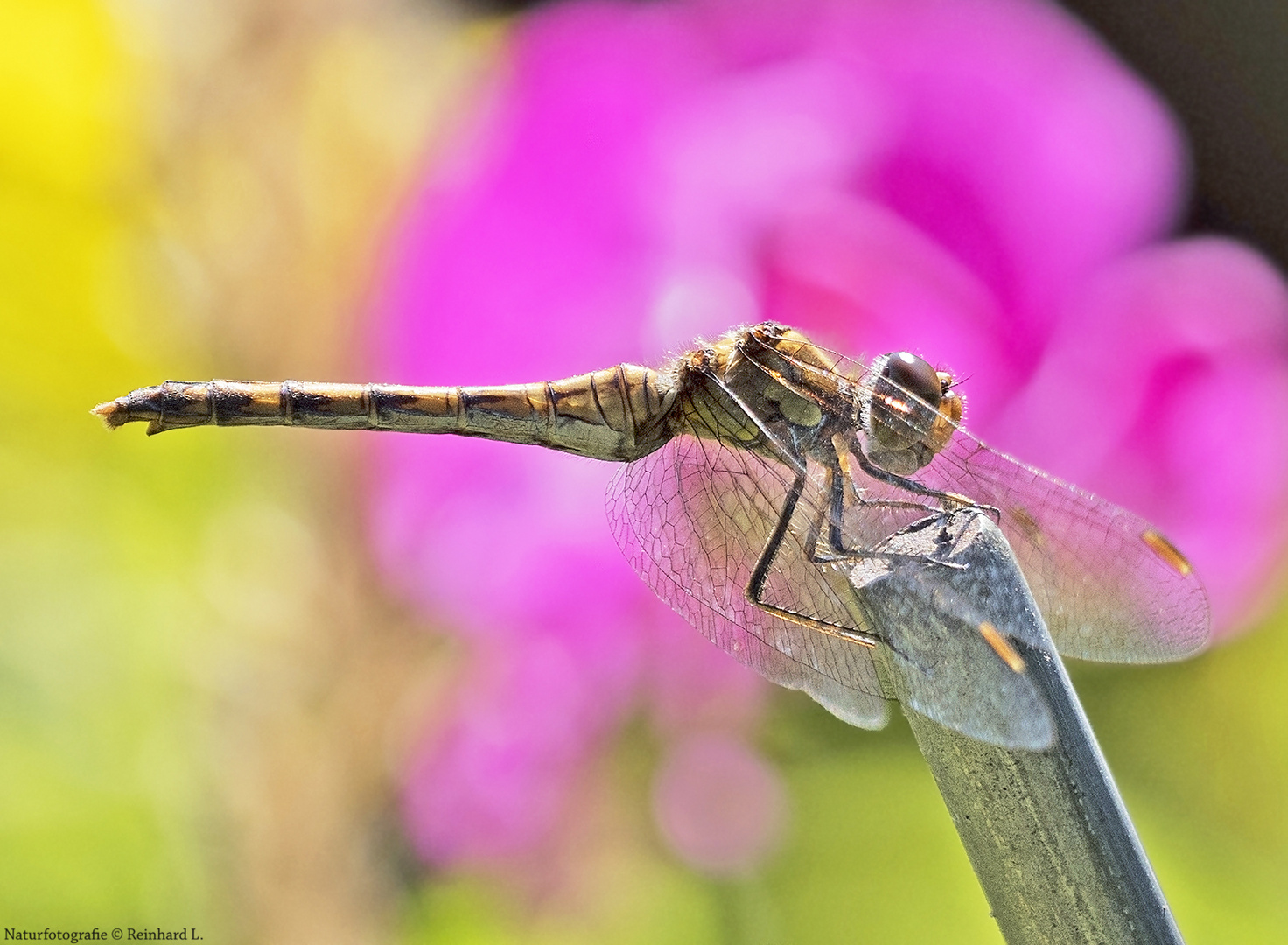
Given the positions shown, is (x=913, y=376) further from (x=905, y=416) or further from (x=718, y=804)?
(x=718, y=804)

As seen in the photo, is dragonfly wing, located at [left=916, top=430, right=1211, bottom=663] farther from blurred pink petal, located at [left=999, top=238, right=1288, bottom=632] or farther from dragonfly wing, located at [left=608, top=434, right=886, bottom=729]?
blurred pink petal, located at [left=999, top=238, right=1288, bottom=632]

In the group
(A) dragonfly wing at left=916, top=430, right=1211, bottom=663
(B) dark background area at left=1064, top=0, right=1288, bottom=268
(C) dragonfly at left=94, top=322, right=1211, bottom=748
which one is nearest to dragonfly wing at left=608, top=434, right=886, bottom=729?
(C) dragonfly at left=94, top=322, right=1211, bottom=748

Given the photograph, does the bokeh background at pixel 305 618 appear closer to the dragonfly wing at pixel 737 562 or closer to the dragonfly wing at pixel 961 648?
the dragonfly wing at pixel 737 562

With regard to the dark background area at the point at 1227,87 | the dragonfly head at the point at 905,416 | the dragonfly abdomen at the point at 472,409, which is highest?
the dark background area at the point at 1227,87

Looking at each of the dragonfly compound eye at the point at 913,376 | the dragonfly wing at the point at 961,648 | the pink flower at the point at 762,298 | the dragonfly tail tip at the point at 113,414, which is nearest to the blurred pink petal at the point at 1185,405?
the pink flower at the point at 762,298

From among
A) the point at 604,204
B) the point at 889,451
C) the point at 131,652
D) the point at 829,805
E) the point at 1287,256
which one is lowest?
the point at 829,805

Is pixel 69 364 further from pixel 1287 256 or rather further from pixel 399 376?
pixel 1287 256

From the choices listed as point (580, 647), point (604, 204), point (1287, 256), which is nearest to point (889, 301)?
point (604, 204)
